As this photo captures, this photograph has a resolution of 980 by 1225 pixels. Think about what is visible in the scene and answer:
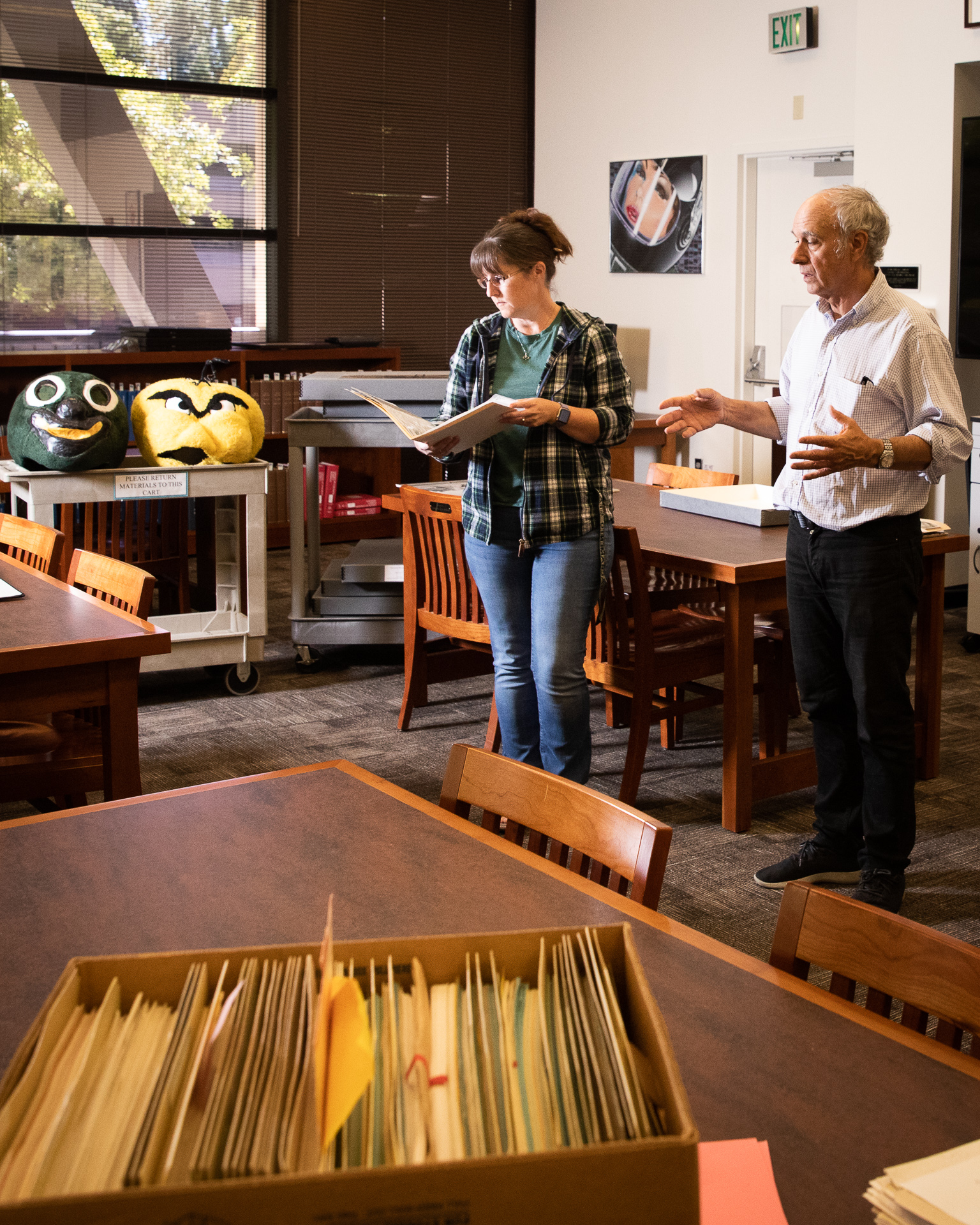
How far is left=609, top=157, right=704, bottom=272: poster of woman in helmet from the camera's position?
7.32 meters

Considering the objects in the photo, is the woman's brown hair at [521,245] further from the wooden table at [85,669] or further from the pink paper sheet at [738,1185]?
the pink paper sheet at [738,1185]

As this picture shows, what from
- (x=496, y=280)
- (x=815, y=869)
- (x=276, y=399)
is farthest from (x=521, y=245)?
(x=276, y=399)

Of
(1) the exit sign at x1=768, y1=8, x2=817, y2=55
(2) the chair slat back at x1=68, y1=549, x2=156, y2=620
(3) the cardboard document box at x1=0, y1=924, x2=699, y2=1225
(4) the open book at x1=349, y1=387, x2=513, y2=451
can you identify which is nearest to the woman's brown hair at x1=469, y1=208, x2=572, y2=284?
(4) the open book at x1=349, y1=387, x2=513, y2=451

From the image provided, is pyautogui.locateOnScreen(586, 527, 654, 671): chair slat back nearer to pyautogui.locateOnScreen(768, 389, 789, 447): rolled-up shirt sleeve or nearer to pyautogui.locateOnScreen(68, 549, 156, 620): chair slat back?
pyautogui.locateOnScreen(768, 389, 789, 447): rolled-up shirt sleeve

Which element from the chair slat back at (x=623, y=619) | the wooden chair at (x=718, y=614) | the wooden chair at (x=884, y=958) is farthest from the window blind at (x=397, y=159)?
the wooden chair at (x=884, y=958)

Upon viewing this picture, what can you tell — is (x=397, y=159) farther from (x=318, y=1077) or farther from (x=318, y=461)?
(x=318, y=1077)

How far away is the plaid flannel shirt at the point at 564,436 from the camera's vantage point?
2934 millimetres

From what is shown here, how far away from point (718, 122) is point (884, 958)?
675 cm

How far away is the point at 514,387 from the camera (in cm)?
299

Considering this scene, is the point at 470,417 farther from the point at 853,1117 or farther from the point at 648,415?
the point at 648,415

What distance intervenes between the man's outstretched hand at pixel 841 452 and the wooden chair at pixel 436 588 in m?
1.30

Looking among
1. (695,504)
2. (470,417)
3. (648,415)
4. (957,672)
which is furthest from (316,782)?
(648,415)

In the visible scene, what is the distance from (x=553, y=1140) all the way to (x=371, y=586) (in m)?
4.24

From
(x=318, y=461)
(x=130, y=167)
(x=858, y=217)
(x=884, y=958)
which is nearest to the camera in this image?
(x=884, y=958)
